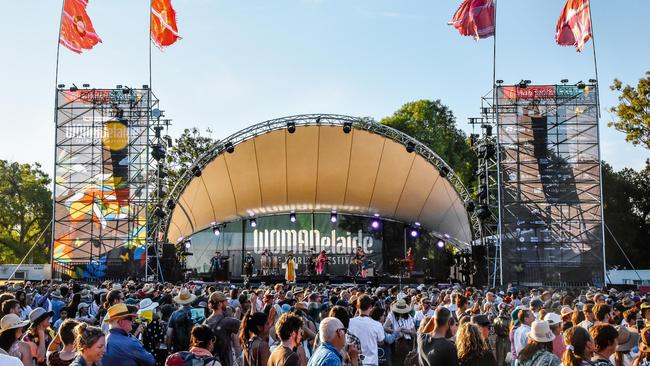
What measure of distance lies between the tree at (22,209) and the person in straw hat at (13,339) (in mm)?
48417

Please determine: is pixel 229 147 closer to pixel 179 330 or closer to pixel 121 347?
pixel 179 330

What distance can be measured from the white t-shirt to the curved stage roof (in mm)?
18531

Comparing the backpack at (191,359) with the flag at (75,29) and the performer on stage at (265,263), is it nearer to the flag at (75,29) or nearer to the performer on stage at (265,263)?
the flag at (75,29)

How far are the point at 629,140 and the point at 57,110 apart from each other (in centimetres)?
2034

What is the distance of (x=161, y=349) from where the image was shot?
7.80 metres

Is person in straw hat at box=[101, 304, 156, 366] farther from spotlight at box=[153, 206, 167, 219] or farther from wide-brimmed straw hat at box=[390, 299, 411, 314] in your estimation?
spotlight at box=[153, 206, 167, 219]

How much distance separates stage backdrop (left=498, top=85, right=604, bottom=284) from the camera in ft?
79.4

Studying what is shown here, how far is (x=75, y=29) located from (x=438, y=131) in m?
29.0

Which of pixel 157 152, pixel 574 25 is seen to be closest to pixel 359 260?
pixel 157 152

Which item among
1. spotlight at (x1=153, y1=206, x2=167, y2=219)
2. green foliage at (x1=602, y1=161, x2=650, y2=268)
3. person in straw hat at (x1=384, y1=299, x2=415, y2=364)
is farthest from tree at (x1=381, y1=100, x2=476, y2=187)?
person in straw hat at (x1=384, y1=299, x2=415, y2=364)

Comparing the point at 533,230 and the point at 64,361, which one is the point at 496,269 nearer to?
the point at 533,230

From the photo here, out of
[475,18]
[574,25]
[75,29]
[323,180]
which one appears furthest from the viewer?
[323,180]

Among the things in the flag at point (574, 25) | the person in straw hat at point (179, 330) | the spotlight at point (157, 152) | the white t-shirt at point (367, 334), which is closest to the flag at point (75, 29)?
the spotlight at point (157, 152)

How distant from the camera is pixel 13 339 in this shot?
18.0ft
